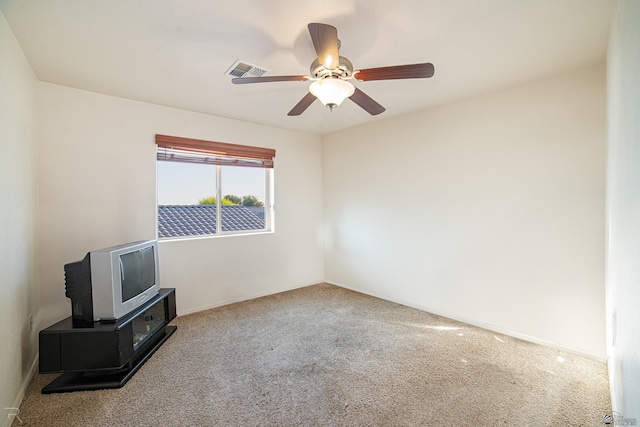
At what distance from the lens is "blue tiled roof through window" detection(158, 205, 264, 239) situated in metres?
3.43

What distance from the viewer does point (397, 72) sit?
5.78 feet

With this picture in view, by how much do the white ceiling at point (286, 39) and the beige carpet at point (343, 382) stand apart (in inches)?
94.2

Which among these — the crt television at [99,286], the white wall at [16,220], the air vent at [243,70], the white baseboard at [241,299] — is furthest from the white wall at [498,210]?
the white wall at [16,220]

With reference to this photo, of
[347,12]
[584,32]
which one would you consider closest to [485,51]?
[584,32]

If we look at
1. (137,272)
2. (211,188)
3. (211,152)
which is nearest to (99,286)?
(137,272)

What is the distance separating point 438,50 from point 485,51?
35 cm

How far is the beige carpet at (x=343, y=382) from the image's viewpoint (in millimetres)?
1767

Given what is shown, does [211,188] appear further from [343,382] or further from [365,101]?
[343,382]

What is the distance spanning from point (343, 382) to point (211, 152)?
291cm

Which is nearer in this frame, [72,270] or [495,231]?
[72,270]

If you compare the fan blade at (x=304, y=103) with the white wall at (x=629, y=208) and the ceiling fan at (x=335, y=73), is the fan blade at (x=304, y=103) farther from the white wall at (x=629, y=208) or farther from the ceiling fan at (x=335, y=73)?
the white wall at (x=629, y=208)

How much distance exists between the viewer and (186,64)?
2328 mm

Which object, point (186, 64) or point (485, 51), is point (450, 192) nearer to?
point (485, 51)

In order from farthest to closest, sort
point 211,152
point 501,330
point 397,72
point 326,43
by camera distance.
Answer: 1. point 211,152
2. point 501,330
3. point 397,72
4. point 326,43
